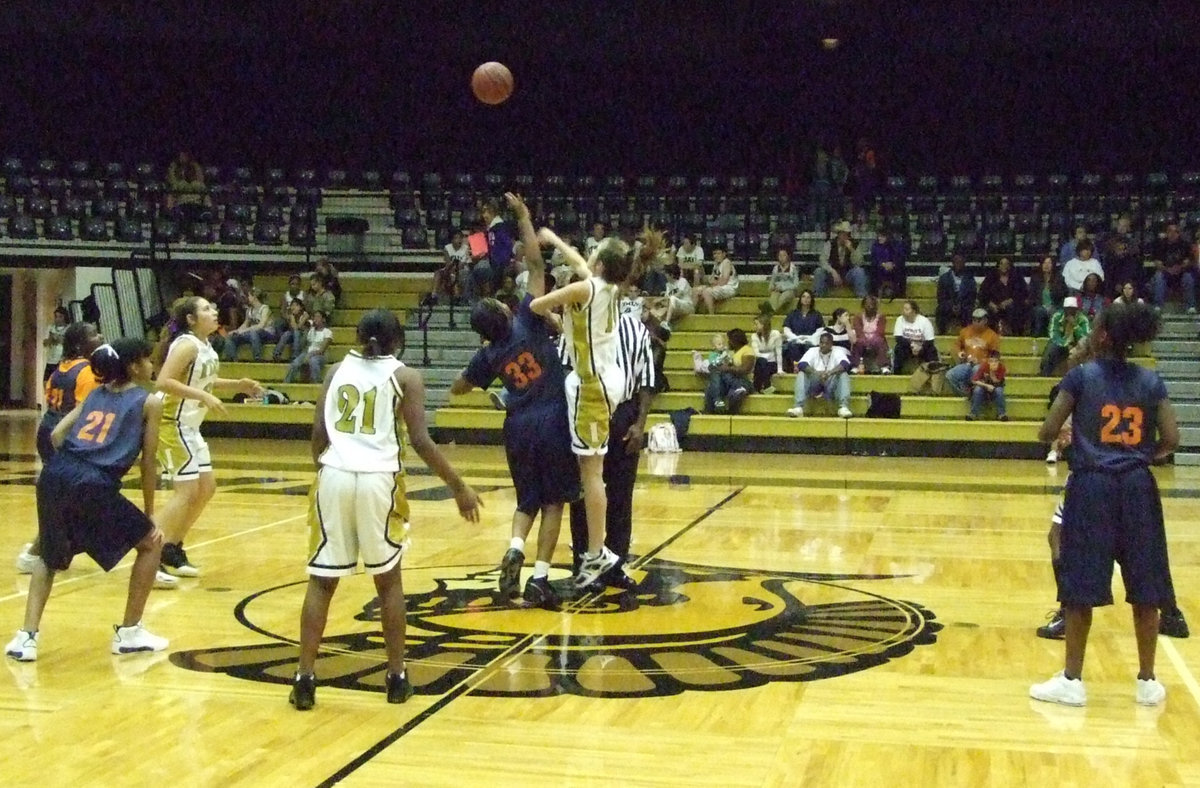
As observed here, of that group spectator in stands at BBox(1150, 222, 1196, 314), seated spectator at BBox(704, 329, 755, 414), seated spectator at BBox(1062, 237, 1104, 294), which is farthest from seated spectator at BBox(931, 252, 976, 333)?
seated spectator at BBox(704, 329, 755, 414)

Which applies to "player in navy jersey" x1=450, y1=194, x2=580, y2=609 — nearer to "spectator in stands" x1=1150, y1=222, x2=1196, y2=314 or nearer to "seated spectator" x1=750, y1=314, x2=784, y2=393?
"seated spectator" x1=750, y1=314, x2=784, y2=393

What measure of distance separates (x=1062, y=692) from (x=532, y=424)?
294cm

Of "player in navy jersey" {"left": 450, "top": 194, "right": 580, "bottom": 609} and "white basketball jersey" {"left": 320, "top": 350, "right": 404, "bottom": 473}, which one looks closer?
"white basketball jersey" {"left": 320, "top": 350, "right": 404, "bottom": 473}

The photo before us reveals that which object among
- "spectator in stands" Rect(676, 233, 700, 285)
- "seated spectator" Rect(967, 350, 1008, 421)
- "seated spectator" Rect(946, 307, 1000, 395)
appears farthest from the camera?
"spectator in stands" Rect(676, 233, 700, 285)

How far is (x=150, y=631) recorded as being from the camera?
21.0ft

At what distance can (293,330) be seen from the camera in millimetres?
19422

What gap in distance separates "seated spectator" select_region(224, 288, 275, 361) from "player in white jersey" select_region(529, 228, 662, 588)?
13.6 m

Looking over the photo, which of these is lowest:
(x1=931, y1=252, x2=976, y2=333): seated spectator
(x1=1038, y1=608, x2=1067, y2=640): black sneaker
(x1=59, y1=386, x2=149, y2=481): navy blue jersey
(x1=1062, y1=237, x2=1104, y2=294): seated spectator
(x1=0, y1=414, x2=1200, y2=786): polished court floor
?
(x1=0, y1=414, x2=1200, y2=786): polished court floor

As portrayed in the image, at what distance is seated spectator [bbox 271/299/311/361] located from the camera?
19359 mm

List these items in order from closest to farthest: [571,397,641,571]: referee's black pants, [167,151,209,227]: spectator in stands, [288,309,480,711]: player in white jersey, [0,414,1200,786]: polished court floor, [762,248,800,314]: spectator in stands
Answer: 1. [0,414,1200,786]: polished court floor
2. [288,309,480,711]: player in white jersey
3. [571,397,641,571]: referee's black pants
4. [762,248,800,314]: spectator in stands
5. [167,151,209,227]: spectator in stands

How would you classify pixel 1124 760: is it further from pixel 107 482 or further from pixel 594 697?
pixel 107 482

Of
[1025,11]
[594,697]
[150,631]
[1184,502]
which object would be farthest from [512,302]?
[1025,11]

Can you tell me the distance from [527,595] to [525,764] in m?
2.59

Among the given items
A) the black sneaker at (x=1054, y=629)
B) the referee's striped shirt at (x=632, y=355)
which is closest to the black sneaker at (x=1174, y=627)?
the black sneaker at (x=1054, y=629)
